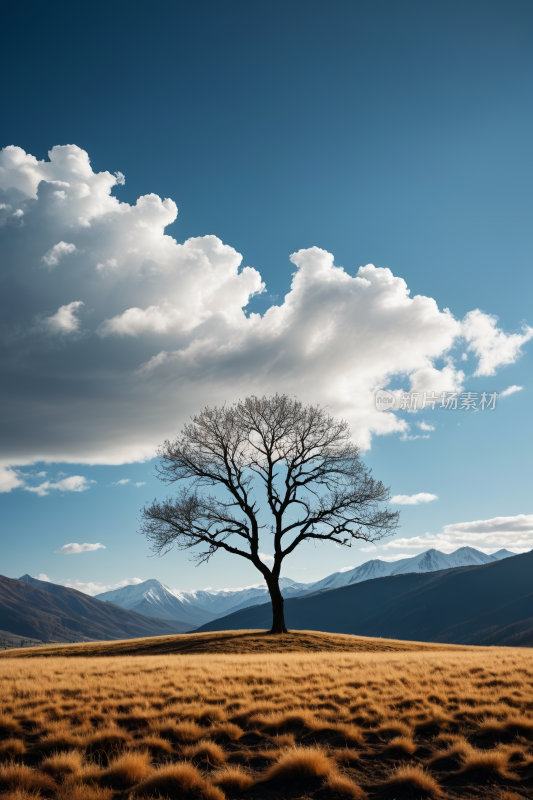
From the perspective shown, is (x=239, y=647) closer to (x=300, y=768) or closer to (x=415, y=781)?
(x=300, y=768)

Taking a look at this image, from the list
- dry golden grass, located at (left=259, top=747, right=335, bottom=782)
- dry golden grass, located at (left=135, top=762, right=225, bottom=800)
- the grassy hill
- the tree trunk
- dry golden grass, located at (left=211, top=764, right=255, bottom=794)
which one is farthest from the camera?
the tree trunk

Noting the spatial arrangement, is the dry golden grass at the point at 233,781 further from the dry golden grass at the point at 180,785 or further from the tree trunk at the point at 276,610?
the tree trunk at the point at 276,610

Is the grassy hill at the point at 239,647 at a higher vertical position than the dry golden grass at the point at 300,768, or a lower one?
lower

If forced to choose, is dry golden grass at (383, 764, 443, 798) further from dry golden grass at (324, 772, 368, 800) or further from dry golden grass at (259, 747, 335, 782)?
dry golden grass at (259, 747, 335, 782)

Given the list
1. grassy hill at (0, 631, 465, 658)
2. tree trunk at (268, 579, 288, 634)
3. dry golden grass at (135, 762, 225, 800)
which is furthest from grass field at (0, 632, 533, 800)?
tree trunk at (268, 579, 288, 634)

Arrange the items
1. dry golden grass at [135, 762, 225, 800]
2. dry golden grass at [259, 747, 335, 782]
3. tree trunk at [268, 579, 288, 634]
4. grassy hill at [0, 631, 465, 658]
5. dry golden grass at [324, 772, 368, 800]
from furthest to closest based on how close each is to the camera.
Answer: tree trunk at [268, 579, 288, 634] < grassy hill at [0, 631, 465, 658] < dry golden grass at [259, 747, 335, 782] < dry golden grass at [324, 772, 368, 800] < dry golden grass at [135, 762, 225, 800]

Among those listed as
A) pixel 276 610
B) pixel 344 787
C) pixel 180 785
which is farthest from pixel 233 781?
pixel 276 610

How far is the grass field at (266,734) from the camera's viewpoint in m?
6.37

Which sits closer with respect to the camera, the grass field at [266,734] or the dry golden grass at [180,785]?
the dry golden grass at [180,785]

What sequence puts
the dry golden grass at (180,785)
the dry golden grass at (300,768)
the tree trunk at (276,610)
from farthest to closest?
the tree trunk at (276,610), the dry golden grass at (300,768), the dry golden grass at (180,785)

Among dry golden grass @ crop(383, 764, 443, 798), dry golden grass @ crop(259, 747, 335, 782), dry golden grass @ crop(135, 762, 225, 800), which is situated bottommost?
dry golden grass @ crop(383, 764, 443, 798)

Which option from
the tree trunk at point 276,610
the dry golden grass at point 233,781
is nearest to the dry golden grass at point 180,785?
the dry golden grass at point 233,781

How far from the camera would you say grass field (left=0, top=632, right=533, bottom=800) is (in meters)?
6.37

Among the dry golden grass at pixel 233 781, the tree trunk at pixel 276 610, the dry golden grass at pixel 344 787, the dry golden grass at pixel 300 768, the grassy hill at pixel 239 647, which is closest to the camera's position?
the dry golden grass at pixel 344 787
